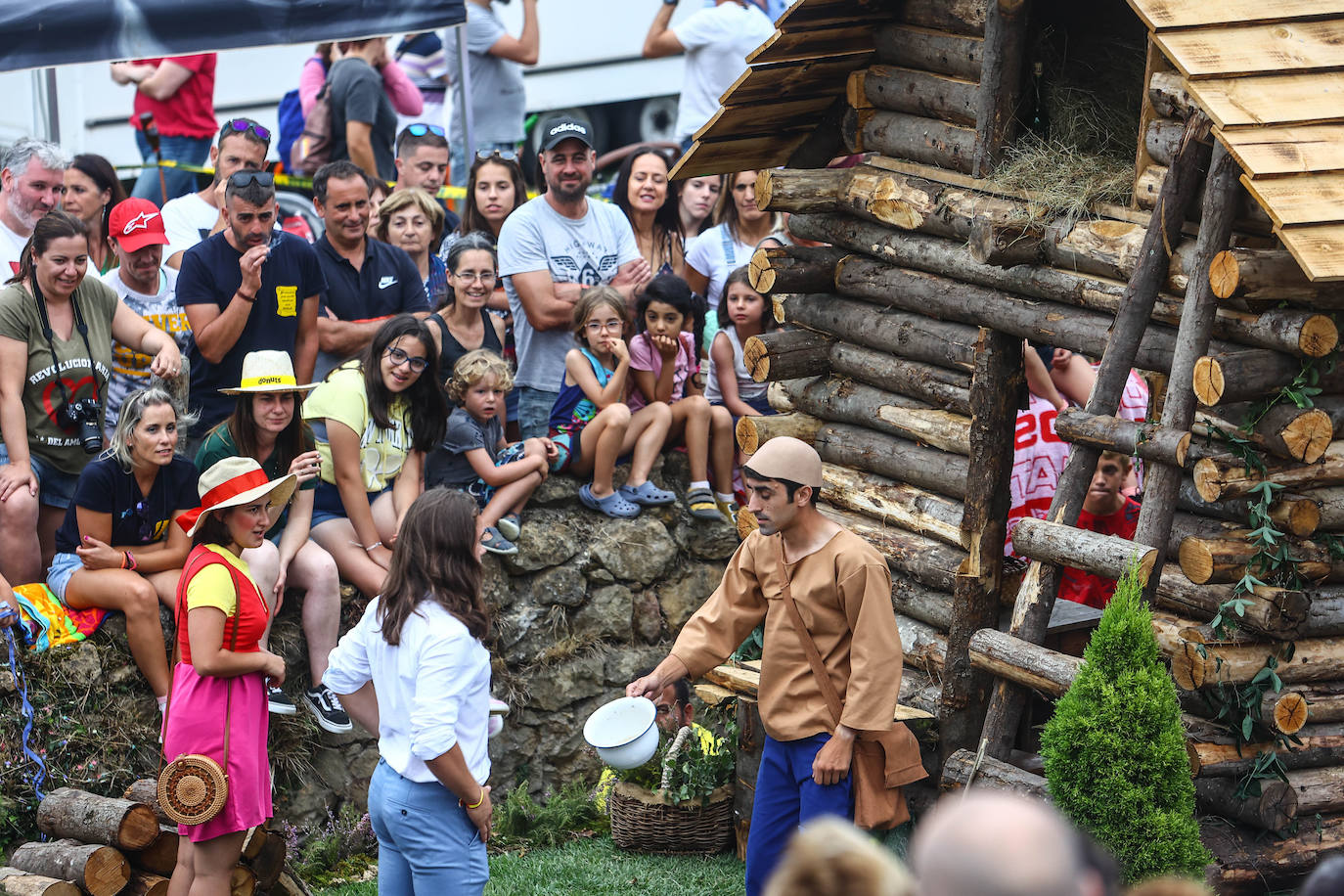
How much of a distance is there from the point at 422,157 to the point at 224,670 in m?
5.18

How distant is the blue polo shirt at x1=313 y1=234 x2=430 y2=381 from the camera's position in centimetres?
864

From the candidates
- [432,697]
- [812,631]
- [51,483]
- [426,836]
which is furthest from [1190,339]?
[51,483]

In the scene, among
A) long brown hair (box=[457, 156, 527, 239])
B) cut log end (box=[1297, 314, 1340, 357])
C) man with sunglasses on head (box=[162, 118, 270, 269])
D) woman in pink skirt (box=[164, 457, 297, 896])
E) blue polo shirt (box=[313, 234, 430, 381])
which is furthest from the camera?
long brown hair (box=[457, 156, 527, 239])

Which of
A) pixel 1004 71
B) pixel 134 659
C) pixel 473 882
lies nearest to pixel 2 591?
pixel 134 659

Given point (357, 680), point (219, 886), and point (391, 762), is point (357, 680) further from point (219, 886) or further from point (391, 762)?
point (219, 886)

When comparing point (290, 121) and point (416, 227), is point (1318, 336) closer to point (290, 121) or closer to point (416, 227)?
point (416, 227)

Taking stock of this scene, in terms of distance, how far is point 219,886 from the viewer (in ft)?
20.5

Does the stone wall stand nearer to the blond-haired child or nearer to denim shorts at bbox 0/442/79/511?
the blond-haired child

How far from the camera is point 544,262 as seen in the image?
9.35m

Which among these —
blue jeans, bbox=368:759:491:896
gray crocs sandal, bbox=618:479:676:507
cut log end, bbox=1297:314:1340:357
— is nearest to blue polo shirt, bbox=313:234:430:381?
gray crocs sandal, bbox=618:479:676:507

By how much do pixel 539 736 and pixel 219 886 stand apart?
3.24 m

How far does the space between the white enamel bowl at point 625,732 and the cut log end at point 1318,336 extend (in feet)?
9.98

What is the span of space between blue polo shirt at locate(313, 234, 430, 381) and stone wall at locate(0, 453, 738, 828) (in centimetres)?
148

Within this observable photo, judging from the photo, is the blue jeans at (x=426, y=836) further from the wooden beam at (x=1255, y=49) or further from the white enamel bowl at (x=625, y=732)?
the wooden beam at (x=1255, y=49)
